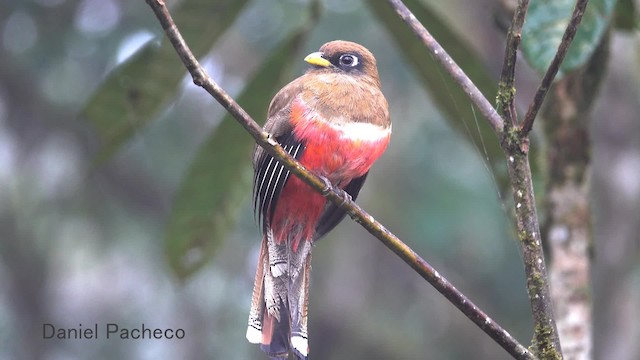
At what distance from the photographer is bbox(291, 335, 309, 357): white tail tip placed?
92.0 inches

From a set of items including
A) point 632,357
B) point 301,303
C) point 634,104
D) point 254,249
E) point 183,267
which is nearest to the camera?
point 301,303

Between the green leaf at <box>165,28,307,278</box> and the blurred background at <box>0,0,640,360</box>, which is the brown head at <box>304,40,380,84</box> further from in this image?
the blurred background at <box>0,0,640,360</box>

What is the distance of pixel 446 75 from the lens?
10.5 feet

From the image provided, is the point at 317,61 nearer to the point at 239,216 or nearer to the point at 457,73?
the point at 457,73

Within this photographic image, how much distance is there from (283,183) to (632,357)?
3.75 metres

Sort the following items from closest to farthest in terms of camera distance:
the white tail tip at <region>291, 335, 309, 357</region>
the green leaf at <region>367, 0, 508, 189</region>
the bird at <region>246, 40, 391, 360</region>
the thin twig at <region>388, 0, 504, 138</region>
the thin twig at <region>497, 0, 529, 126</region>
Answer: the thin twig at <region>497, 0, 529, 126</region>
the thin twig at <region>388, 0, 504, 138</region>
the white tail tip at <region>291, 335, 309, 357</region>
the bird at <region>246, 40, 391, 360</region>
the green leaf at <region>367, 0, 508, 189</region>

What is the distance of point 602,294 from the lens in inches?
236

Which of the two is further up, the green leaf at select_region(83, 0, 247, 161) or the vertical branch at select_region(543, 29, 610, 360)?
the green leaf at select_region(83, 0, 247, 161)

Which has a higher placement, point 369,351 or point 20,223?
point 20,223

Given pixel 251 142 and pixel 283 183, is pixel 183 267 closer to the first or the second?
pixel 251 142

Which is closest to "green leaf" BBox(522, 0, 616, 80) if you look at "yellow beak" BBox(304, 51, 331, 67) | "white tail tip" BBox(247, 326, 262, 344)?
"yellow beak" BBox(304, 51, 331, 67)

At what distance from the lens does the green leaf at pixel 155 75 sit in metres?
3.38

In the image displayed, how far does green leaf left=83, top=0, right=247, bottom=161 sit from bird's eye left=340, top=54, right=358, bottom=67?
0.58m

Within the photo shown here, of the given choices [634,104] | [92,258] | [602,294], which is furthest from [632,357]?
[92,258]
